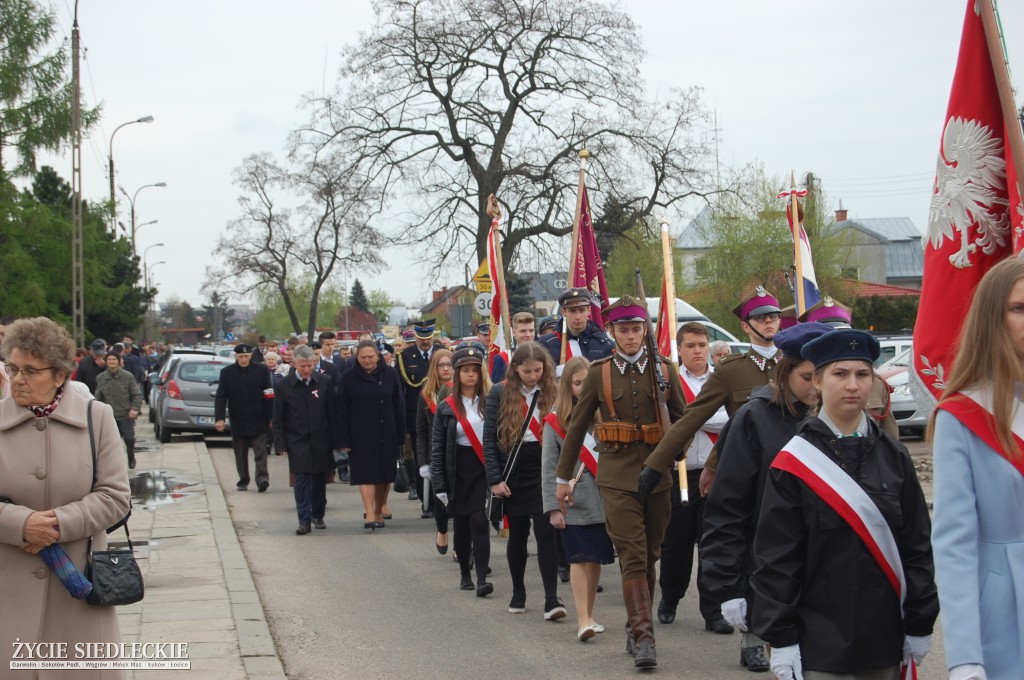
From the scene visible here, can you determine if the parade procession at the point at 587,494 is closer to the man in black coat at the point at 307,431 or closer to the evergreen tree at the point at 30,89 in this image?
the man in black coat at the point at 307,431

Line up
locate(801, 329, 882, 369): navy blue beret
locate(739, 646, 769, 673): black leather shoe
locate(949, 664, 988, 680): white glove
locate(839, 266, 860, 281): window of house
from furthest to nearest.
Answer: locate(839, 266, 860, 281): window of house
locate(739, 646, 769, 673): black leather shoe
locate(801, 329, 882, 369): navy blue beret
locate(949, 664, 988, 680): white glove

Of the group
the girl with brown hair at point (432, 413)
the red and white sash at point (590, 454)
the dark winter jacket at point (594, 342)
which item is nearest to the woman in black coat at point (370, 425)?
the girl with brown hair at point (432, 413)

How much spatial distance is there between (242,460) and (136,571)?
12045 mm

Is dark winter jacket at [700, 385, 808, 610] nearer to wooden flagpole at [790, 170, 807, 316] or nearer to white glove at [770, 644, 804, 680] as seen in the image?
white glove at [770, 644, 804, 680]

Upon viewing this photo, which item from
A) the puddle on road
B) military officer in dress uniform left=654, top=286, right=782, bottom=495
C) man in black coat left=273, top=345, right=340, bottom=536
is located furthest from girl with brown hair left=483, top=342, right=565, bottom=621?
the puddle on road

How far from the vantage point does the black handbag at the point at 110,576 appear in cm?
458

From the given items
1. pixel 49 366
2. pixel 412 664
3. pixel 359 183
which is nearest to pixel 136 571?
pixel 49 366

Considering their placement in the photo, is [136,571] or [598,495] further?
[598,495]

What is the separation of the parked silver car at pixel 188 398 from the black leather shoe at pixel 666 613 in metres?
16.7

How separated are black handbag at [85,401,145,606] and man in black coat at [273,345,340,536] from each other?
7841mm

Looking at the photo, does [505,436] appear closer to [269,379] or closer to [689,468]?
[689,468]

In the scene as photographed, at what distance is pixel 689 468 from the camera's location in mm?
8523

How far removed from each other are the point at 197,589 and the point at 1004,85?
22.8 feet

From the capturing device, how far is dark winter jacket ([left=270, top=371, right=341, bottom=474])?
1294 centimetres
